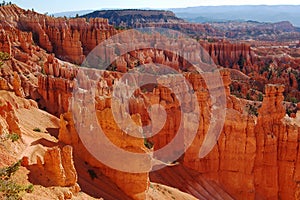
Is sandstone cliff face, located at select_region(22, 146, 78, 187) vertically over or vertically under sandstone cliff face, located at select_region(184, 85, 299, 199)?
over

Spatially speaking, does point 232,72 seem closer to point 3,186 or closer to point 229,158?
point 229,158

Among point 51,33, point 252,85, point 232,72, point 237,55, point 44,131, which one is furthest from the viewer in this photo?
point 237,55

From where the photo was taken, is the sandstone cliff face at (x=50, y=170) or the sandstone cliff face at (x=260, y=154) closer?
the sandstone cliff face at (x=50, y=170)

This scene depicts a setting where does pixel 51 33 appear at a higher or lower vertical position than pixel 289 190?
higher

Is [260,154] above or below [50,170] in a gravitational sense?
below

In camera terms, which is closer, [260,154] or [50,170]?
[50,170]

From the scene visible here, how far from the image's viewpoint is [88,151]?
2008cm

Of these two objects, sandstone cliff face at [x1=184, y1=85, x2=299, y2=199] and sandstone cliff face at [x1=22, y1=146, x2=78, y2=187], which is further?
sandstone cliff face at [x1=184, y1=85, x2=299, y2=199]

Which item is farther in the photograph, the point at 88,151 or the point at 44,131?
the point at 44,131

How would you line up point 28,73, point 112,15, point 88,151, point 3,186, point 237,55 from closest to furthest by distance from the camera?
point 3,186 → point 88,151 → point 28,73 → point 237,55 → point 112,15

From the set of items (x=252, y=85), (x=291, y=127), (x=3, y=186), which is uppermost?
(x=3, y=186)

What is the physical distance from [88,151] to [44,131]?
4.07 metres

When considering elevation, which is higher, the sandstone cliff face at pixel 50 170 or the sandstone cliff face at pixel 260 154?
the sandstone cliff face at pixel 50 170

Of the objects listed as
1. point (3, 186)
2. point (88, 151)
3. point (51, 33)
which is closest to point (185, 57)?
point (51, 33)
